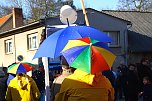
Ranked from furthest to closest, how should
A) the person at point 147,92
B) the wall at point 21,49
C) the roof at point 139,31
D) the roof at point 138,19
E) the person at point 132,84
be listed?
the roof at point 138,19, the roof at point 139,31, the wall at point 21,49, the person at point 132,84, the person at point 147,92

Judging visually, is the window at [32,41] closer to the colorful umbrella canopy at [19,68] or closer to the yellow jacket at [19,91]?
the colorful umbrella canopy at [19,68]

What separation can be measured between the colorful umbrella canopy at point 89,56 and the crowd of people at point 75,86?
10 centimetres

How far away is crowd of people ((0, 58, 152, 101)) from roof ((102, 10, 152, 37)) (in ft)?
60.4

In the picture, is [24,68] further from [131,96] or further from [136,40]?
[136,40]

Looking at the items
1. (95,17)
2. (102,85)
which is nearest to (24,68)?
(102,85)

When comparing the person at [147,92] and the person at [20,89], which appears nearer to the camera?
the person at [20,89]

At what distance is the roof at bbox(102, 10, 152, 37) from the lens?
3606 centimetres

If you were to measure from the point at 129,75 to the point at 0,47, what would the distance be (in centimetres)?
2565

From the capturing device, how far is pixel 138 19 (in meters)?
38.2

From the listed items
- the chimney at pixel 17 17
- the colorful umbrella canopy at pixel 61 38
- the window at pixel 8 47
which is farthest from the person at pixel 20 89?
the chimney at pixel 17 17

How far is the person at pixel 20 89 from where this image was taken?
823cm

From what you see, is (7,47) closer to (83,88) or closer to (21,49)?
(21,49)

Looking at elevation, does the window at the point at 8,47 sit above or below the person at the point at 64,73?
above

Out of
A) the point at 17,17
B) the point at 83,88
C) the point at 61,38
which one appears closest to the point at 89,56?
the point at 83,88
